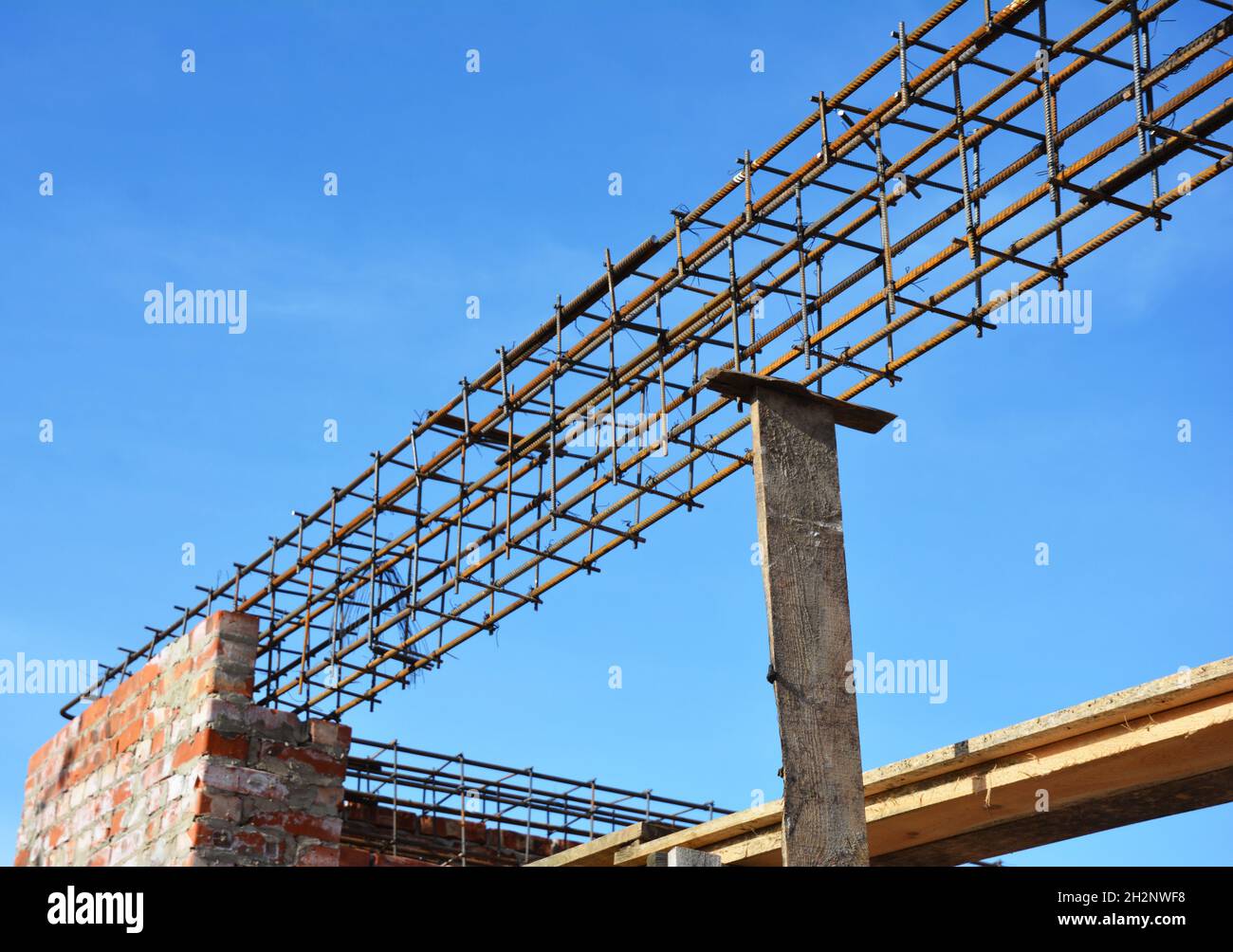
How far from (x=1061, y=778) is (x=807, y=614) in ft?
7.04

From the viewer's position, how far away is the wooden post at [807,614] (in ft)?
14.8

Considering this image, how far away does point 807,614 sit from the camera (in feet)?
15.4

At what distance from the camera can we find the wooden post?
177 inches

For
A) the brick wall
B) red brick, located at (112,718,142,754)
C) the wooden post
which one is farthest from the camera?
red brick, located at (112,718,142,754)

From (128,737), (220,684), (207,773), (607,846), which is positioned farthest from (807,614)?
(128,737)

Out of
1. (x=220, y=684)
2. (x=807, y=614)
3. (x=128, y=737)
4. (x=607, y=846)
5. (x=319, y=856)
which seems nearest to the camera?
(x=807, y=614)

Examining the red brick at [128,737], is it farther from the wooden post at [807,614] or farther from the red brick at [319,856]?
the wooden post at [807,614]

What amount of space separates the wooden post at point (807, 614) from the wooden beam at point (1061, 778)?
5.64 ft

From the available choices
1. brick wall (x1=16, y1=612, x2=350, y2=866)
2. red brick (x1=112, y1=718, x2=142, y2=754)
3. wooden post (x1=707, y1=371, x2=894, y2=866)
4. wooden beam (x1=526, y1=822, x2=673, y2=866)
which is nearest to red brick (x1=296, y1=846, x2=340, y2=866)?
brick wall (x1=16, y1=612, x2=350, y2=866)

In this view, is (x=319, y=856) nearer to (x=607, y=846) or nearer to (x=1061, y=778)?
(x=607, y=846)

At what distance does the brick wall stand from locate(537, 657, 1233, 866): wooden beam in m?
5.39

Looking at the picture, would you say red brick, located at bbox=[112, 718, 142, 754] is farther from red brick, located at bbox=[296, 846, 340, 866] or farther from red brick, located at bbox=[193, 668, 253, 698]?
red brick, located at bbox=[296, 846, 340, 866]

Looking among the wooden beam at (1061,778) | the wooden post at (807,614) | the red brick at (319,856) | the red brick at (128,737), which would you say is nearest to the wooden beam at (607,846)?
the wooden beam at (1061,778)
